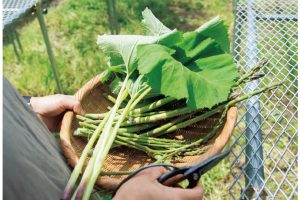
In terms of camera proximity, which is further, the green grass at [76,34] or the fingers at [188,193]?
the green grass at [76,34]

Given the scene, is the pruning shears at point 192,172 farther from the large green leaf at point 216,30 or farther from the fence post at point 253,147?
the large green leaf at point 216,30

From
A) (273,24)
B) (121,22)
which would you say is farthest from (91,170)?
(121,22)

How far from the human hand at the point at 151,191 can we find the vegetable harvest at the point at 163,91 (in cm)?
18

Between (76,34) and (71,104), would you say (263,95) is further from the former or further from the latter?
(76,34)

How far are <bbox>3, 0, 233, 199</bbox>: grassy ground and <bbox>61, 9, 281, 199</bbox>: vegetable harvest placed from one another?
1.59 m

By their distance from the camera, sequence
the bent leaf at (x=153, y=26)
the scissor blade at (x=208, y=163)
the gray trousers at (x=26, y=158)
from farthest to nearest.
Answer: the bent leaf at (x=153, y=26) < the scissor blade at (x=208, y=163) < the gray trousers at (x=26, y=158)

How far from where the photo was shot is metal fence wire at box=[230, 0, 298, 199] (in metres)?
1.07

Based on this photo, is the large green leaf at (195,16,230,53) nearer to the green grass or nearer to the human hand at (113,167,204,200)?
the human hand at (113,167,204,200)

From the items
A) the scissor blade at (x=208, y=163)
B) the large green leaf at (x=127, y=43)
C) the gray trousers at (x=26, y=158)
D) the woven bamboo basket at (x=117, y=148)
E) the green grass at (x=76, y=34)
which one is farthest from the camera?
the green grass at (x=76, y=34)

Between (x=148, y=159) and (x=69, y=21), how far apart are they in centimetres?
259

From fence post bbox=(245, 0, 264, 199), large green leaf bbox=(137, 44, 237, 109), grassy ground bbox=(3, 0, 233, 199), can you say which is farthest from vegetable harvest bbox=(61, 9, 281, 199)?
grassy ground bbox=(3, 0, 233, 199)

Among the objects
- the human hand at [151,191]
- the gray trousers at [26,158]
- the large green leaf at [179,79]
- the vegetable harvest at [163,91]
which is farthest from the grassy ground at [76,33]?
the human hand at [151,191]

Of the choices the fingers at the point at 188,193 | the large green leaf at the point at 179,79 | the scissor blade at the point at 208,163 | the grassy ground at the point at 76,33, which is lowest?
the grassy ground at the point at 76,33

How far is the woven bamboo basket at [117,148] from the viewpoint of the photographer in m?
0.99
